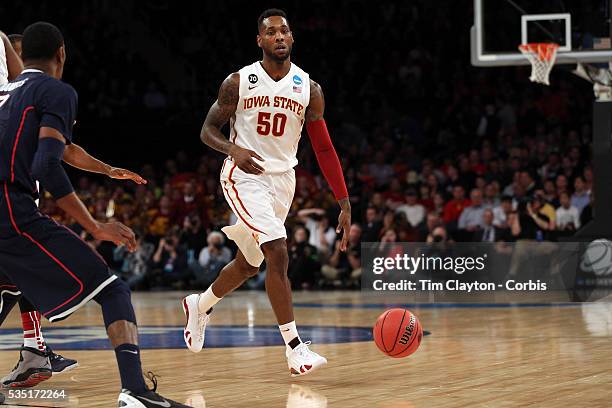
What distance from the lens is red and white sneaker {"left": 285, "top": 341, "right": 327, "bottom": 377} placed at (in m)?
6.49

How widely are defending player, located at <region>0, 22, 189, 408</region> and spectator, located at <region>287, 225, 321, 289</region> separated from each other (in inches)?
443

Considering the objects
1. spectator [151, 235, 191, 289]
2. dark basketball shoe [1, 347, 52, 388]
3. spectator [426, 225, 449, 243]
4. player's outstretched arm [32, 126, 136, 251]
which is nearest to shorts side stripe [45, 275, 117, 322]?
player's outstretched arm [32, 126, 136, 251]

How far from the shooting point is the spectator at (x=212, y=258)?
16594 millimetres

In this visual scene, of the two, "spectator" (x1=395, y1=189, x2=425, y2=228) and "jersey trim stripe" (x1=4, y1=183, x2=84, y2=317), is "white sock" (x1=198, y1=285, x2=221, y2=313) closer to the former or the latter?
"jersey trim stripe" (x1=4, y1=183, x2=84, y2=317)

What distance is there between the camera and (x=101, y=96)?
23.3 meters

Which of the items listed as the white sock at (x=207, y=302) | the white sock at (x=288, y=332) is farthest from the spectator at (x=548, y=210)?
the white sock at (x=288, y=332)

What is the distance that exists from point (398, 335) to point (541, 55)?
22.5 feet

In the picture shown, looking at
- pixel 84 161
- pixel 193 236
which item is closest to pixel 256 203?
pixel 84 161

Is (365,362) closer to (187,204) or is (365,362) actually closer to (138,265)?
(138,265)

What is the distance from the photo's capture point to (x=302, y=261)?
1641cm

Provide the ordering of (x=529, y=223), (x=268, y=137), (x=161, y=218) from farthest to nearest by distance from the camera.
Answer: (x=161, y=218) < (x=529, y=223) < (x=268, y=137)

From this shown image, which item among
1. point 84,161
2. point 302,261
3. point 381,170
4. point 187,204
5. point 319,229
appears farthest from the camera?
point 381,170

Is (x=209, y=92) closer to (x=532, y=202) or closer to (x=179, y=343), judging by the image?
(x=532, y=202)

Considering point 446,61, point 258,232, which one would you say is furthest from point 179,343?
point 446,61
